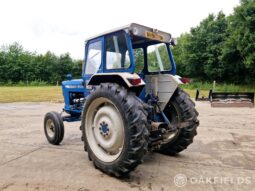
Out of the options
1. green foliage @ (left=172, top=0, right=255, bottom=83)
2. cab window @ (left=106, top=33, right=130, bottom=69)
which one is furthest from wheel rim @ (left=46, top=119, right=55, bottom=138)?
green foliage @ (left=172, top=0, right=255, bottom=83)

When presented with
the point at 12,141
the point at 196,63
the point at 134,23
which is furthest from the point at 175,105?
the point at 196,63

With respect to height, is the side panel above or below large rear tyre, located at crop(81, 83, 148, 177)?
above

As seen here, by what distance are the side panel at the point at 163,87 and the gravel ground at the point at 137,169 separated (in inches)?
39.0

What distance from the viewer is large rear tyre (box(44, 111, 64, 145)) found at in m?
4.68

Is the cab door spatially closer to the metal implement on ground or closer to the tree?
the metal implement on ground

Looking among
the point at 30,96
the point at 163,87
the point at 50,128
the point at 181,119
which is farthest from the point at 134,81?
the point at 30,96

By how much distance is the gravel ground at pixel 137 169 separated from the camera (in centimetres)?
298

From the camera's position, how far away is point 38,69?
4225 centimetres

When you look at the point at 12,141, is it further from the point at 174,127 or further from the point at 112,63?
the point at 174,127

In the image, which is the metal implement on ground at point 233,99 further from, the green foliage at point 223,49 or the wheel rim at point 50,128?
the green foliage at point 223,49

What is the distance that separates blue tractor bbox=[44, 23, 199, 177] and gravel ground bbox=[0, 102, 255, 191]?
24 centimetres

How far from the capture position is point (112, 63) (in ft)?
12.7

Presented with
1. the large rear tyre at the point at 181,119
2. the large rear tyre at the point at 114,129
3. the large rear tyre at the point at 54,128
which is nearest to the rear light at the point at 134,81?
the large rear tyre at the point at 114,129

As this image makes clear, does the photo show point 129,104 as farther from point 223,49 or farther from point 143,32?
point 223,49
